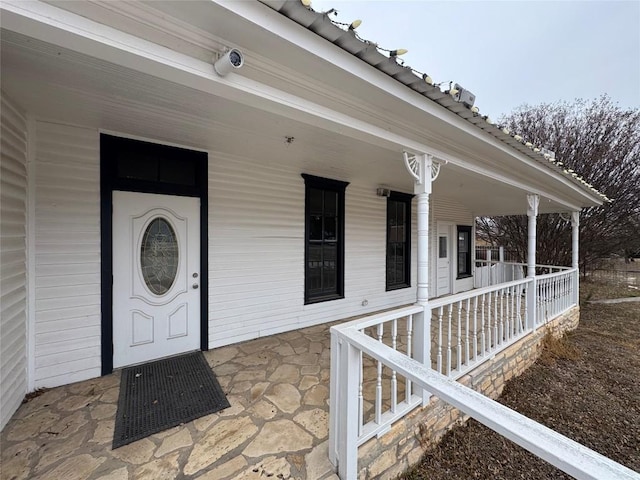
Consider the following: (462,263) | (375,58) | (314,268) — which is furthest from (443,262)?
(375,58)

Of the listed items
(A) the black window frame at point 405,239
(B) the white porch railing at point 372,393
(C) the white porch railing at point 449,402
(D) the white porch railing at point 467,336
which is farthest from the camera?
(A) the black window frame at point 405,239

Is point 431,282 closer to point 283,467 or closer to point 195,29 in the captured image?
point 283,467

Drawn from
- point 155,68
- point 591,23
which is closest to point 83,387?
point 155,68

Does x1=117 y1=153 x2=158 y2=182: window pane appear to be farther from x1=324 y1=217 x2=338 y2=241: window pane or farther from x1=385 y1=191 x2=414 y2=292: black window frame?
x1=385 y1=191 x2=414 y2=292: black window frame

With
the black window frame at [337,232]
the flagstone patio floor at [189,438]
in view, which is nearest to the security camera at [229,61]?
the flagstone patio floor at [189,438]

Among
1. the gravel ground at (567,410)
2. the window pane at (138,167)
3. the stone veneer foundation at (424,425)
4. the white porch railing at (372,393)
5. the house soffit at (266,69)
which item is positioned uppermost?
the house soffit at (266,69)

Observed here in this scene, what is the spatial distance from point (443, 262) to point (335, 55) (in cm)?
643

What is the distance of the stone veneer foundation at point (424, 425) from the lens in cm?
190

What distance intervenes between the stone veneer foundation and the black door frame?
7.44 ft

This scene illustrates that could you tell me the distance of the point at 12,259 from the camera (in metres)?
2.10

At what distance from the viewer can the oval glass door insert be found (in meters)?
2.98

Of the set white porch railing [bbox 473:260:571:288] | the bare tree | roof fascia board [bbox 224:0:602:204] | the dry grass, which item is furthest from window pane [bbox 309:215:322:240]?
the bare tree

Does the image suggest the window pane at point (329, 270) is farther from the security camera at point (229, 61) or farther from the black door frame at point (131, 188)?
the security camera at point (229, 61)

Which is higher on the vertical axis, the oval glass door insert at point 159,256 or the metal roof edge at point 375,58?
the metal roof edge at point 375,58
